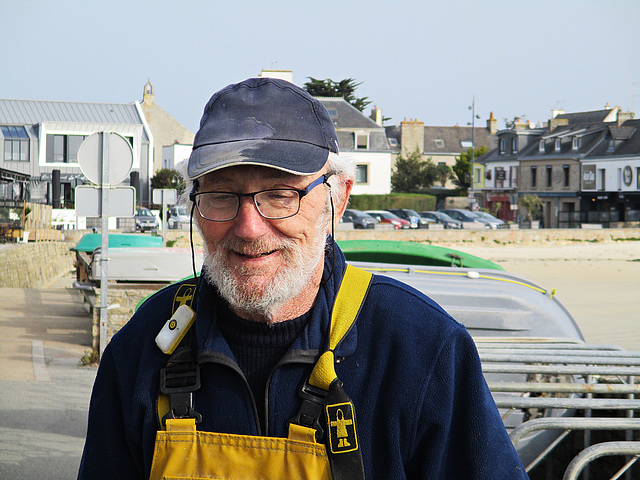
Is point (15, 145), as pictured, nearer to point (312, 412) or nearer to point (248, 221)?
point (248, 221)

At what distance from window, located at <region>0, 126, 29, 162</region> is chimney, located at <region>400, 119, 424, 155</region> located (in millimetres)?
41803

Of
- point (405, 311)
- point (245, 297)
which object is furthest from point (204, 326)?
point (405, 311)

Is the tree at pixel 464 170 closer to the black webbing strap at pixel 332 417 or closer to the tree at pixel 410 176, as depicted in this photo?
the tree at pixel 410 176

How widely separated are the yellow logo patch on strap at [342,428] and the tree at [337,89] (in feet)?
222

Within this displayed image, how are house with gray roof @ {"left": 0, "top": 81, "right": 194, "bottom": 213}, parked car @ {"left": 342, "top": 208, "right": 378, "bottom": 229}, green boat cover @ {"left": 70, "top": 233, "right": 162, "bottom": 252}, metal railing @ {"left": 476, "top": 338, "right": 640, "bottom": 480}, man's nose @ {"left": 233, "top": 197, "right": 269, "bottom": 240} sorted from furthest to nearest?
1. house with gray roof @ {"left": 0, "top": 81, "right": 194, "bottom": 213}
2. parked car @ {"left": 342, "top": 208, "right": 378, "bottom": 229}
3. green boat cover @ {"left": 70, "top": 233, "right": 162, "bottom": 252}
4. metal railing @ {"left": 476, "top": 338, "right": 640, "bottom": 480}
5. man's nose @ {"left": 233, "top": 197, "right": 269, "bottom": 240}

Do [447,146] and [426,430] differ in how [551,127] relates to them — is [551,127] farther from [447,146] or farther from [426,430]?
[426,430]

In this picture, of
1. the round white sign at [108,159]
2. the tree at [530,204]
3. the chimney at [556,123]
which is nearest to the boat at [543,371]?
the round white sign at [108,159]

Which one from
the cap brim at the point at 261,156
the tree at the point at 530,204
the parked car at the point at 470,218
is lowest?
the cap brim at the point at 261,156

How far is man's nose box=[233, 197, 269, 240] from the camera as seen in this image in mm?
1843

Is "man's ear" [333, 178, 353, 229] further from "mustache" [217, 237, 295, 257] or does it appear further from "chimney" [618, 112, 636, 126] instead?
"chimney" [618, 112, 636, 126]

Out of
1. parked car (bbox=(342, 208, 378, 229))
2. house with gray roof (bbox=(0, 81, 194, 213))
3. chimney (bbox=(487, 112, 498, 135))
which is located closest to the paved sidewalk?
parked car (bbox=(342, 208, 378, 229))

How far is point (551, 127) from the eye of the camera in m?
67.1

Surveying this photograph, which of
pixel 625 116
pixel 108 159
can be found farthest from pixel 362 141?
pixel 108 159

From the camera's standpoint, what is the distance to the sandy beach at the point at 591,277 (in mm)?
13578
